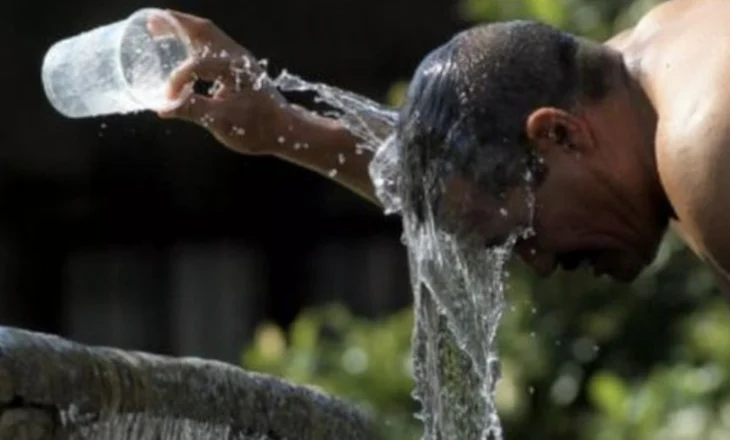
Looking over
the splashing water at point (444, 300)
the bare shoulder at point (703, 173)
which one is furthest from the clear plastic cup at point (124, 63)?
the bare shoulder at point (703, 173)

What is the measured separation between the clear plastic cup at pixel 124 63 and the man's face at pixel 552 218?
605mm

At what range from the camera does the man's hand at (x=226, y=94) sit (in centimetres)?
511

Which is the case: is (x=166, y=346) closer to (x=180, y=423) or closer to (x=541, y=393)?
(x=541, y=393)

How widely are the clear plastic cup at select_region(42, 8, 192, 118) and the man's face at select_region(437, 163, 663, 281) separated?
61cm

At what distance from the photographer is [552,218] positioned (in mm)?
4730

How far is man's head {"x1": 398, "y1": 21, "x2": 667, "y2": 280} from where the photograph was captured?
185 inches

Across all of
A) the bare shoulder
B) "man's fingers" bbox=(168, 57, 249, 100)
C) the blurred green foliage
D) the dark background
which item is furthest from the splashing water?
the dark background

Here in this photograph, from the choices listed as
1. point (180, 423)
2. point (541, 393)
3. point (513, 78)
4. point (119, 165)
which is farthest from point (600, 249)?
point (119, 165)

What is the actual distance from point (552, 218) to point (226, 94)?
712 millimetres

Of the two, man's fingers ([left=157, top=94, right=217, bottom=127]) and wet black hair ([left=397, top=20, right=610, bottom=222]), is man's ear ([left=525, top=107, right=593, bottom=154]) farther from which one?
man's fingers ([left=157, top=94, right=217, bottom=127])

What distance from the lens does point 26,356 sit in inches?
177

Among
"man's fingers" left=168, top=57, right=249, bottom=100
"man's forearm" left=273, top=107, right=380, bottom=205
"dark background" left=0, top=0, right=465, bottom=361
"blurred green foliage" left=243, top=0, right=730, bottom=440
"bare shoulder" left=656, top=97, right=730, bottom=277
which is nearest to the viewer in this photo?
"bare shoulder" left=656, top=97, right=730, bottom=277

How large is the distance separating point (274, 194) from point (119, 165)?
0.59 m

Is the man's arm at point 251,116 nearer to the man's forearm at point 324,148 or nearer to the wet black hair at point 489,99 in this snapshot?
the man's forearm at point 324,148
